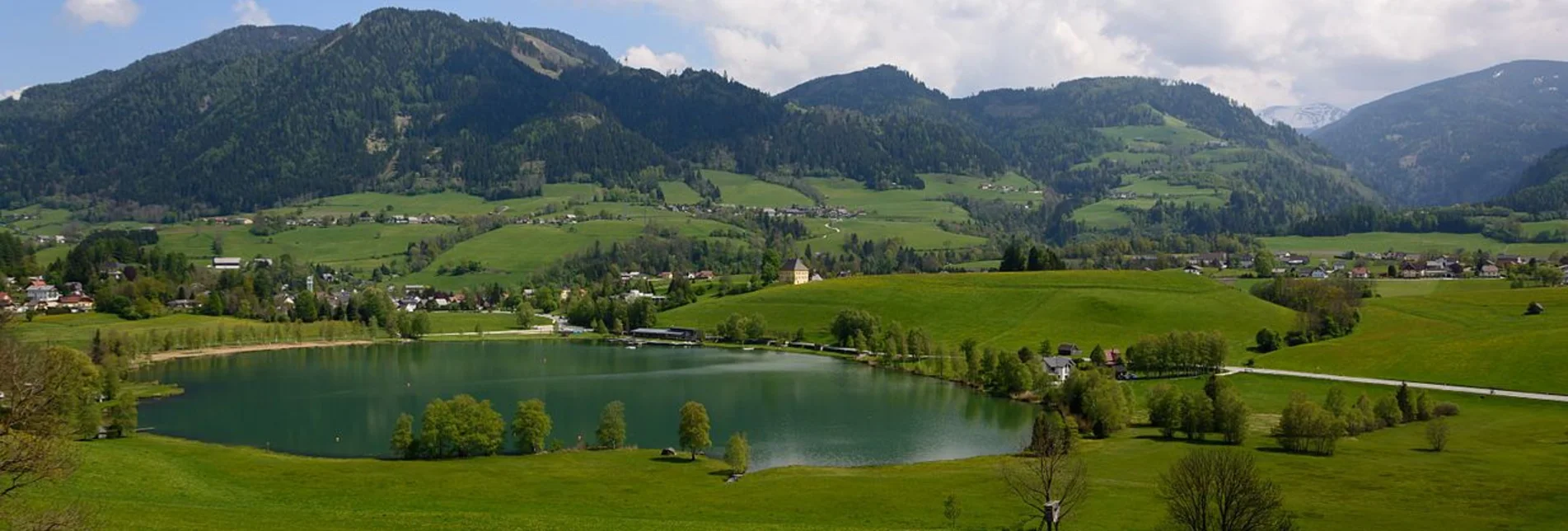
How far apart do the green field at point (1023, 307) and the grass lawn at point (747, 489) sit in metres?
45.6

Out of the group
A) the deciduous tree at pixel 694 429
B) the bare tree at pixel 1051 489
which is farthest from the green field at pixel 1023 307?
the bare tree at pixel 1051 489

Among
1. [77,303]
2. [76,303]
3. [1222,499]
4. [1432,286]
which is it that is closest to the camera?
[1222,499]

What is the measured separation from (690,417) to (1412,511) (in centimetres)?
3348

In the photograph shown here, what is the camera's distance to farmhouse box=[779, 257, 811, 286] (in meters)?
160

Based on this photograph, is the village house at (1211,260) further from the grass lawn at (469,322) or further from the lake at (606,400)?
the grass lawn at (469,322)

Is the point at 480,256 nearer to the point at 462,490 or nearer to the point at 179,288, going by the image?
the point at 179,288

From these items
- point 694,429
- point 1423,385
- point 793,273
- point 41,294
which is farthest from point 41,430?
point 793,273

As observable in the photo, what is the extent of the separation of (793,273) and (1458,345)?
93.2 m

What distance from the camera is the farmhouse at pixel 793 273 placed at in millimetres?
160375

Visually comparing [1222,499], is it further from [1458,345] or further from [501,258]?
[501,258]

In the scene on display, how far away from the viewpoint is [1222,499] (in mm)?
33469

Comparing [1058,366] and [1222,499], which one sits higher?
→ [1222,499]

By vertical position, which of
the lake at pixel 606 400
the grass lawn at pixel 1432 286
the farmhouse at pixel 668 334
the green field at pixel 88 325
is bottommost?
the lake at pixel 606 400

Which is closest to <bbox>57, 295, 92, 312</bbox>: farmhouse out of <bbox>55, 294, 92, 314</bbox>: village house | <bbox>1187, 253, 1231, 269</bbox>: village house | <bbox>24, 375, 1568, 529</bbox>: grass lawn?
<bbox>55, 294, 92, 314</bbox>: village house
